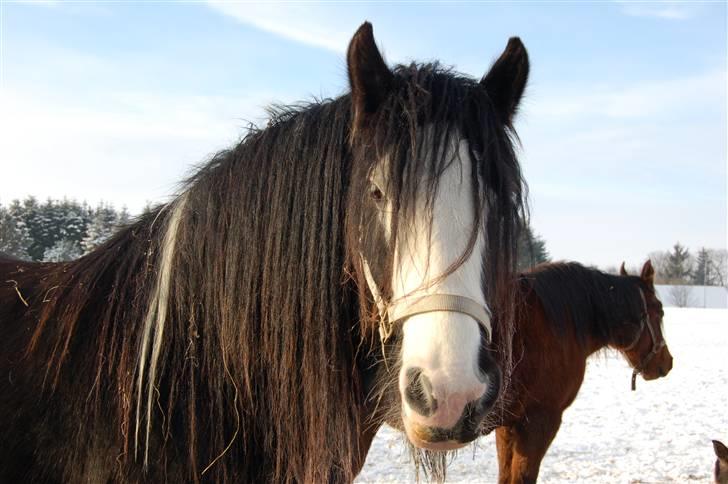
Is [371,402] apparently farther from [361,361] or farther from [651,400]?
[651,400]

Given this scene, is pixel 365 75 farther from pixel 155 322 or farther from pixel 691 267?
pixel 691 267

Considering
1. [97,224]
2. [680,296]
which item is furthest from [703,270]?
[97,224]

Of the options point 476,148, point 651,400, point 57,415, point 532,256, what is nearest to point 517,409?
point 532,256

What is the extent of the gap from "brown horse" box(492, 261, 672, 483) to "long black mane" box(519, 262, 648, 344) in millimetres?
10

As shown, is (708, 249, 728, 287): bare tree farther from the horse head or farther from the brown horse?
the horse head

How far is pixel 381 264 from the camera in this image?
187 centimetres

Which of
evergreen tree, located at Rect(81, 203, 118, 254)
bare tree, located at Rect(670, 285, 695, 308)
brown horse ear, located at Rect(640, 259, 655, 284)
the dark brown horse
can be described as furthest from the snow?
the dark brown horse

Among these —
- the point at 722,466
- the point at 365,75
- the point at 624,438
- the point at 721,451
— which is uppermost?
the point at 365,75

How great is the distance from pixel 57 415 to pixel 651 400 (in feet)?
45.6

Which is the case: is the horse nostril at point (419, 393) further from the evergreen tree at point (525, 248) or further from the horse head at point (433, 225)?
the evergreen tree at point (525, 248)

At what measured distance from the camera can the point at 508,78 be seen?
2.26 meters

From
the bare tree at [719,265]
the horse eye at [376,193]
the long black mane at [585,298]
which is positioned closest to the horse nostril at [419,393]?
the horse eye at [376,193]

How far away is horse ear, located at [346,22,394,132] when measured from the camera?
200 centimetres

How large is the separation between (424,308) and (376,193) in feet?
1.53
